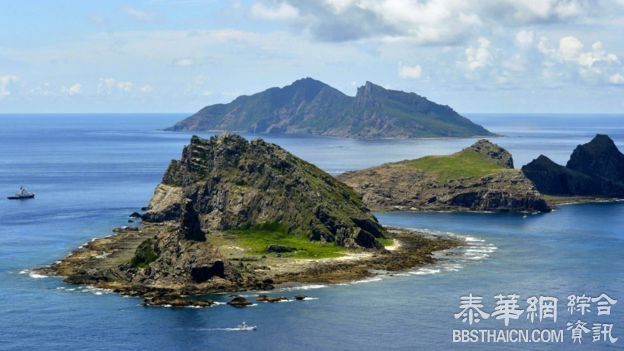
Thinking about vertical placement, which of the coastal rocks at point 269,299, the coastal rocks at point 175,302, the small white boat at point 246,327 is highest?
the coastal rocks at point 269,299

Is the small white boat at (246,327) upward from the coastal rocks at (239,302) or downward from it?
downward

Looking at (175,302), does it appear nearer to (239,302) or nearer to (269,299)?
(239,302)

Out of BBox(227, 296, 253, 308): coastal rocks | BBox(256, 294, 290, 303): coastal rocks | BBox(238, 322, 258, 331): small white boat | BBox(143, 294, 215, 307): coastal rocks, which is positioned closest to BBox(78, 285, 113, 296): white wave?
BBox(143, 294, 215, 307): coastal rocks

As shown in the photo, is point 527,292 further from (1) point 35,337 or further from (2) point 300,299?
(1) point 35,337

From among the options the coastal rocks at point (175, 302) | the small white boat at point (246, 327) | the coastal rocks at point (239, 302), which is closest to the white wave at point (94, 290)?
the coastal rocks at point (175, 302)

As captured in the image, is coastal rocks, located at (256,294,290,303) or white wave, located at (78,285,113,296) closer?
coastal rocks, located at (256,294,290,303)

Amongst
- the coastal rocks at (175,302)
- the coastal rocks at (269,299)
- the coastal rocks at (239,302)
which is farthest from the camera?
the coastal rocks at (269,299)

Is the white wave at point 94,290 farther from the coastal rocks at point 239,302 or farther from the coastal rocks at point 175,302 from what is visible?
the coastal rocks at point 239,302

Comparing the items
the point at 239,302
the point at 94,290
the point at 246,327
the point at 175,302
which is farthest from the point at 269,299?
the point at 94,290

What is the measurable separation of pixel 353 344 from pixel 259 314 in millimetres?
28063

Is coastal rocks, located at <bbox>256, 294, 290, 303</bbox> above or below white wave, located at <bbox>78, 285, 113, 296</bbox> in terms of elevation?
above

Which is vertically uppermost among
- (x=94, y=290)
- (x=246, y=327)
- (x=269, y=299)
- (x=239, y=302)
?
(x=269, y=299)

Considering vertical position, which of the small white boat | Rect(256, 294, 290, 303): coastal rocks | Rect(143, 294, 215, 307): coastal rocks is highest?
Rect(256, 294, 290, 303): coastal rocks

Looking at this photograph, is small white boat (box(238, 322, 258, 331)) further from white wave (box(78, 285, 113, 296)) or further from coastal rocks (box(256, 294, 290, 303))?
white wave (box(78, 285, 113, 296))
